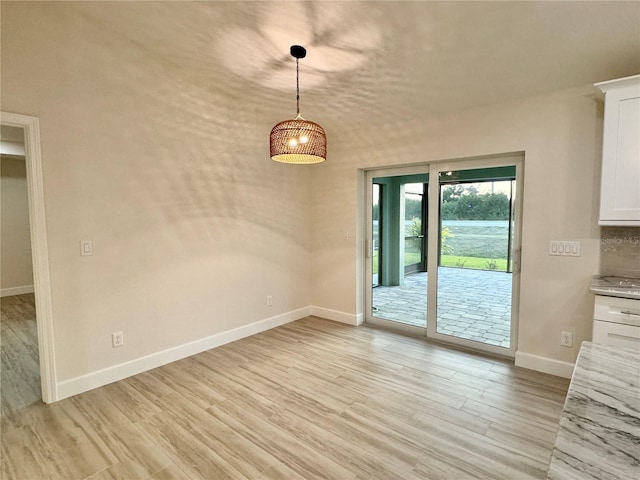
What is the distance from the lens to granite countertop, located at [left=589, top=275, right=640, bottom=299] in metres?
2.28

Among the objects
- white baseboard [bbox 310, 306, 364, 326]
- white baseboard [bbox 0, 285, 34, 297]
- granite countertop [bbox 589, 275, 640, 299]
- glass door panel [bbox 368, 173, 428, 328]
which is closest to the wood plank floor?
granite countertop [bbox 589, 275, 640, 299]

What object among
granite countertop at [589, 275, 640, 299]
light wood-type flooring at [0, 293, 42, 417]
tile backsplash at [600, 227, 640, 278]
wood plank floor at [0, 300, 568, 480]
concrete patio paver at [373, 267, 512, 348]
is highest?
tile backsplash at [600, 227, 640, 278]

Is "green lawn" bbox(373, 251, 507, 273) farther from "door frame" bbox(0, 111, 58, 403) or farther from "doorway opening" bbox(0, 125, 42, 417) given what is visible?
"doorway opening" bbox(0, 125, 42, 417)

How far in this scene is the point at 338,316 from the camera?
15.0 feet

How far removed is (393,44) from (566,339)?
9.65 feet

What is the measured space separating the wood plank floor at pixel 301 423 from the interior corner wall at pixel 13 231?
5152 millimetres

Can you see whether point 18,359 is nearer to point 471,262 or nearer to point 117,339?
point 117,339

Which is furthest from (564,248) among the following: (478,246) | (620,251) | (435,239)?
(435,239)

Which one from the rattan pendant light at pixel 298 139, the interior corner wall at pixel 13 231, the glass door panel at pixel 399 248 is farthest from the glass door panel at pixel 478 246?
the interior corner wall at pixel 13 231

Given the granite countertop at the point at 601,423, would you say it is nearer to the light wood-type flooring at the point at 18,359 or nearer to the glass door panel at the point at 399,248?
the glass door panel at the point at 399,248

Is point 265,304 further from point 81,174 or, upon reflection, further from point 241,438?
point 81,174

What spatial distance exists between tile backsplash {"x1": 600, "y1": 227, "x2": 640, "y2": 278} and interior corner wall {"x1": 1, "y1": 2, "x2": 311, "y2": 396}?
11.2 feet

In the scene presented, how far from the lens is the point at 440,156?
3.53m

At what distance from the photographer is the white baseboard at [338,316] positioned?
14.5 feet
